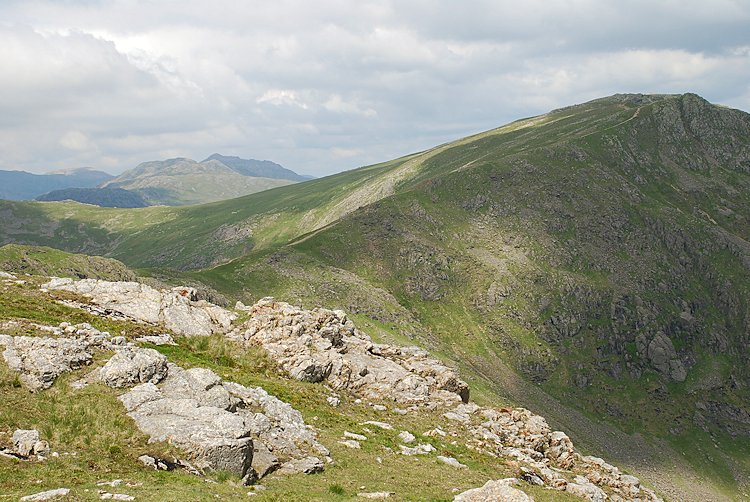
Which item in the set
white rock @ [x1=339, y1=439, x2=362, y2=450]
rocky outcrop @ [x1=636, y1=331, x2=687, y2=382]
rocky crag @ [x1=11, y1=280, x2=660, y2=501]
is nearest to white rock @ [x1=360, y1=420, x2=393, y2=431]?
rocky crag @ [x1=11, y1=280, x2=660, y2=501]

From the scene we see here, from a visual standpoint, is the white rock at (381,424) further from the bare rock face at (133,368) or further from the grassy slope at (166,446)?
the bare rock face at (133,368)

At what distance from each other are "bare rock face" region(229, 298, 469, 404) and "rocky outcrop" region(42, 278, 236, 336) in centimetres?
348

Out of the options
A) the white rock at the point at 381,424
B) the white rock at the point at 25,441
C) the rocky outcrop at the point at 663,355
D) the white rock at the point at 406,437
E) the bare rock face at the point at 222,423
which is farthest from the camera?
the rocky outcrop at the point at 663,355

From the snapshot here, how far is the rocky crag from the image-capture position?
26438mm

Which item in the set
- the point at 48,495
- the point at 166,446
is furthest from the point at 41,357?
the point at 48,495

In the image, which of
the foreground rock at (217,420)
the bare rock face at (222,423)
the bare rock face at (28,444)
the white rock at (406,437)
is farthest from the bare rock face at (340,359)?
the bare rock face at (28,444)

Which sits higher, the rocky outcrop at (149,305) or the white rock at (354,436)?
the rocky outcrop at (149,305)

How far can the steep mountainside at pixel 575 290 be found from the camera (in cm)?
12562

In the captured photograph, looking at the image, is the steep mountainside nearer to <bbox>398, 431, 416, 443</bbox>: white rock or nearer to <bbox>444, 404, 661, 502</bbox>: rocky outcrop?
<bbox>444, 404, 661, 502</bbox>: rocky outcrop

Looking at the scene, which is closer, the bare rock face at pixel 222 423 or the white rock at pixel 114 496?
the white rock at pixel 114 496

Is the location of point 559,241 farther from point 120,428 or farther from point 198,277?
point 120,428

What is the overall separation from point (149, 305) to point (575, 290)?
451 feet

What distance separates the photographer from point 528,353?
461ft

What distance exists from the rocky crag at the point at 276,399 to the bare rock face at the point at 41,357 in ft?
0.19
